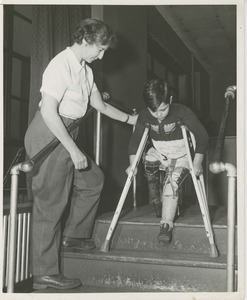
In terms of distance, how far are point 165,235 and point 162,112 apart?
0.69 meters

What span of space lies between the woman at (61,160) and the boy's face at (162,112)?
413 mm

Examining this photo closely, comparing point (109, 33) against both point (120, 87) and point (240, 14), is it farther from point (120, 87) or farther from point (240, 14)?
point (120, 87)

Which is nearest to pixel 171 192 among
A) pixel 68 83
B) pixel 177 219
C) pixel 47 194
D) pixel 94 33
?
pixel 177 219

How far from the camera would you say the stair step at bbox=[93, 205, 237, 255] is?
78.0 inches

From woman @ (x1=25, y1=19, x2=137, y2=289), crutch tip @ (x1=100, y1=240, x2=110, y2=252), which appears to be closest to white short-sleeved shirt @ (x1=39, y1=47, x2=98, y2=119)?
woman @ (x1=25, y1=19, x2=137, y2=289)

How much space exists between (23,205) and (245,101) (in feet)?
4.41

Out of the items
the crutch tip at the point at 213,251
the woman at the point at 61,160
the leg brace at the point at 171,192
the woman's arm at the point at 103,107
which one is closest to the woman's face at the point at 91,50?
the woman at the point at 61,160

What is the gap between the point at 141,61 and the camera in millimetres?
3855

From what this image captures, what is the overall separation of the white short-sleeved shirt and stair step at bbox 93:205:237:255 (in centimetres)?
69

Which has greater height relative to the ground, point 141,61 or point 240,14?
point 141,61

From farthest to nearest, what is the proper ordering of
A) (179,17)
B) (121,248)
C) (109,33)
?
Answer: (179,17) → (121,248) → (109,33)

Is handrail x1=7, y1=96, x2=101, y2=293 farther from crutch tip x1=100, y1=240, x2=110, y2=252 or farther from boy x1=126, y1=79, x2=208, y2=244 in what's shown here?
boy x1=126, y1=79, x2=208, y2=244

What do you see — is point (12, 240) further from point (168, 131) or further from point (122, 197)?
point (168, 131)

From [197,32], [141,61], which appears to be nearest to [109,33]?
[141,61]
